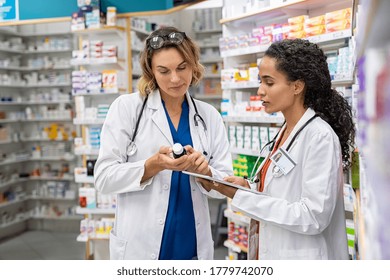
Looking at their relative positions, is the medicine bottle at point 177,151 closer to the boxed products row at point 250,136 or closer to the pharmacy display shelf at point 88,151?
the boxed products row at point 250,136

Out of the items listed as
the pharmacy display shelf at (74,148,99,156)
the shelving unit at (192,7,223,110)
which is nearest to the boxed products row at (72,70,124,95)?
the pharmacy display shelf at (74,148,99,156)

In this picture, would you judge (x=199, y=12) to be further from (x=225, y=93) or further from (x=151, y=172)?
(x=151, y=172)

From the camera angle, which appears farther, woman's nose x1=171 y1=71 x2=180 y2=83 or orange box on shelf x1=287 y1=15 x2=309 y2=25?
orange box on shelf x1=287 y1=15 x2=309 y2=25

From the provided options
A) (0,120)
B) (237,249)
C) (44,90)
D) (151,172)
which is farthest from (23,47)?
(151,172)

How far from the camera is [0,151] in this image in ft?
25.7

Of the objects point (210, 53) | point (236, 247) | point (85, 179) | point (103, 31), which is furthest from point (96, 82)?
point (210, 53)

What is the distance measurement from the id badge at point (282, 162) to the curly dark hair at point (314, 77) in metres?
0.20

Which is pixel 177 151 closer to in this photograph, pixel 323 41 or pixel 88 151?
pixel 323 41

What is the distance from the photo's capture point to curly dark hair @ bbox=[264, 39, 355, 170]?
171 centimetres

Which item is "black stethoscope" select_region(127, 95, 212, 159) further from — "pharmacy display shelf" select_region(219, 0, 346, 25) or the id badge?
"pharmacy display shelf" select_region(219, 0, 346, 25)

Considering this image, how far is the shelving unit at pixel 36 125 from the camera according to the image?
805 cm

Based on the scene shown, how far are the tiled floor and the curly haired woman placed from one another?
430 cm

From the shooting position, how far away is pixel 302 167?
1642mm

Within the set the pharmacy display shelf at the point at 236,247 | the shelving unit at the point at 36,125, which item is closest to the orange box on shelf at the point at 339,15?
the pharmacy display shelf at the point at 236,247
